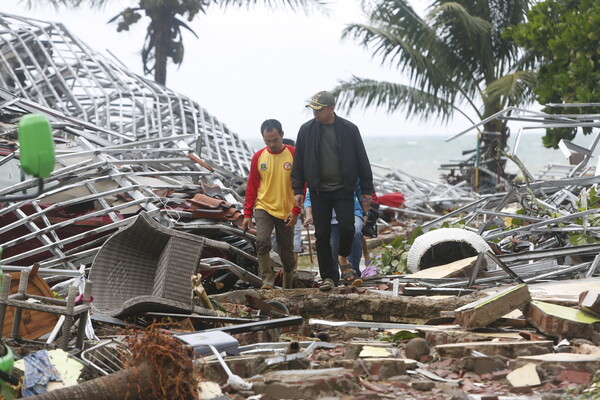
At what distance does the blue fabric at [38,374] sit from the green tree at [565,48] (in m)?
14.9

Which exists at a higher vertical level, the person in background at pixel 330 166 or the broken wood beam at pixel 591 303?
the person in background at pixel 330 166

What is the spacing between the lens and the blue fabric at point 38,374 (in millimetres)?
5020

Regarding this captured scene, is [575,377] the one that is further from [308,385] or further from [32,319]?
[32,319]

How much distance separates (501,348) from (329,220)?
303 centimetres

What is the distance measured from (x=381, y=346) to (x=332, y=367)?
2.72ft

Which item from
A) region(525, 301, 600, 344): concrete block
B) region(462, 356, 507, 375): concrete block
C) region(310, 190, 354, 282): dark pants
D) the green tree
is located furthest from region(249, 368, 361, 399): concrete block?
the green tree

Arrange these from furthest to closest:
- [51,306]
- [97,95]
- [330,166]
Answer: [97,95]
[330,166]
[51,306]

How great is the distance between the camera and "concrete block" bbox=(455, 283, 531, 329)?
6.50 meters

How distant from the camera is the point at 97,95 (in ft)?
54.3

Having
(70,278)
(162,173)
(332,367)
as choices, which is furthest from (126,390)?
(162,173)

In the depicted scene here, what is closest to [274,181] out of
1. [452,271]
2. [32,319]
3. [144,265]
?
[144,265]

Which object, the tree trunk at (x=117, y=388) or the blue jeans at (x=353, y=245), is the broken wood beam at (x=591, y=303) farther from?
the tree trunk at (x=117, y=388)

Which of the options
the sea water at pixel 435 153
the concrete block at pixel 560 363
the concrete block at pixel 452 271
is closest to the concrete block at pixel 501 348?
the concrete block at pixel 560 363

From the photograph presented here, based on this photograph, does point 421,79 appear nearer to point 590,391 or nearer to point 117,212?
point 117,212
